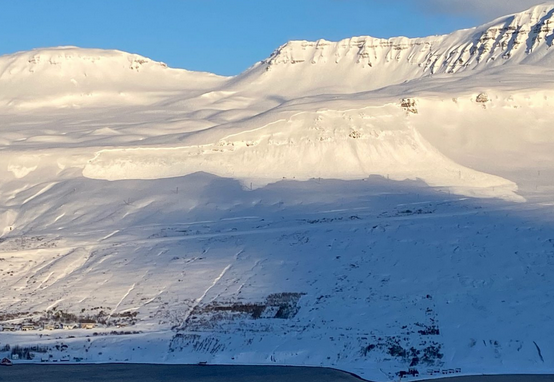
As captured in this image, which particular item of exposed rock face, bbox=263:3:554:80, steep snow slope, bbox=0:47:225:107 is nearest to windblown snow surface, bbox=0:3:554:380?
exposed rock face, bbox=263:3:554:80

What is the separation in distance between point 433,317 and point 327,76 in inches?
3872

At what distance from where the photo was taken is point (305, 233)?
186ft

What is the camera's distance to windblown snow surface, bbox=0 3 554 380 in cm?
4391

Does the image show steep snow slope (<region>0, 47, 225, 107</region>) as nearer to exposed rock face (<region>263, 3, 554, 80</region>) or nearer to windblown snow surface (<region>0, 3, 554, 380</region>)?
exposed rock face (<region>263, 3, 554, 80</region>)

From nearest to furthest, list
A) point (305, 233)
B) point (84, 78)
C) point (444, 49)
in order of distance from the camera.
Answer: point (305, 233) < point (444, 49) < point (84, 78)

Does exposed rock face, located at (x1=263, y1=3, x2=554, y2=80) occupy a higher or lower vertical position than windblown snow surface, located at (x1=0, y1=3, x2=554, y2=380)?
higher

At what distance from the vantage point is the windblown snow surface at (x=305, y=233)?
144 feet

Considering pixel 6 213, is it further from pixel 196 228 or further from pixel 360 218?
pixel 360 218

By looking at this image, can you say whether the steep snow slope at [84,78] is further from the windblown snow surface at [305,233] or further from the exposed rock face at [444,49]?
the windblown snow surface at [305,233]

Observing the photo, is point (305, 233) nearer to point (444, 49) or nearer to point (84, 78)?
point (444, 49)

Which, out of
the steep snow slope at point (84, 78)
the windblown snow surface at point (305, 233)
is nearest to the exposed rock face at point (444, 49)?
the steep snow slope at point (84, 78)

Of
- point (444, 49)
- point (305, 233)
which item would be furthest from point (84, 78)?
point (305, 233)

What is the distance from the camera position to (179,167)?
7106cm

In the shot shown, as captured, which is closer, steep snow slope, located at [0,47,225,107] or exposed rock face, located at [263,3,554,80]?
exposed rock face, located at [263,3,554,80]
